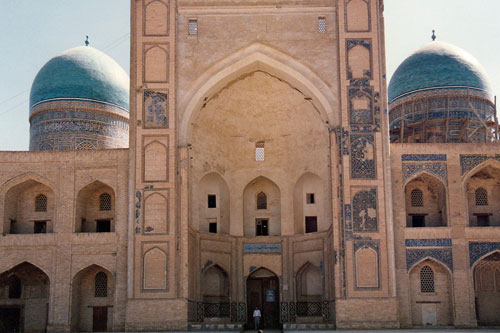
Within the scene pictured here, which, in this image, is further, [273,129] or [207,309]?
Result: [273,129]

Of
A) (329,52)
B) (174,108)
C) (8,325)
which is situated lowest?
(8,325)

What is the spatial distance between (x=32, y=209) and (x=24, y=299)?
241 cm

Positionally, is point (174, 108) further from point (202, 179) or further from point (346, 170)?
point (346, 170)

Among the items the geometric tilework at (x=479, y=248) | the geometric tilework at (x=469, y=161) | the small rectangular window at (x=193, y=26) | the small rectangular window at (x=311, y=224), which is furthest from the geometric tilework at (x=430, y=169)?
the small rectangular window at (x=193, y=26)

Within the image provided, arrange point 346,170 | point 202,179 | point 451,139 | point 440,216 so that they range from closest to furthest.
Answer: point 346,170, point 440,216, point 202,179, point 451,139

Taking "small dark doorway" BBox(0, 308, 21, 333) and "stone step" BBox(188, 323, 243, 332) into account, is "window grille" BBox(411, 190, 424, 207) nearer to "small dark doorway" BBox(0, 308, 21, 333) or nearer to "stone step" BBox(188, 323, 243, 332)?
"stone step" BBox(188, 323, 243, 332)

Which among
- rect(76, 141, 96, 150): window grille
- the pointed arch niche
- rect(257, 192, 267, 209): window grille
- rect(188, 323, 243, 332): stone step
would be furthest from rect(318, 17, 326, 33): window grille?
rect(76, 141, 96, 150): window grille

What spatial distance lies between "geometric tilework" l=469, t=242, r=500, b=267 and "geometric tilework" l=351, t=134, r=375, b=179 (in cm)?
311

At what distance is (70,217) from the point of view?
688 inches

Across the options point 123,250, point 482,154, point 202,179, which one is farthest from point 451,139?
point 123,250

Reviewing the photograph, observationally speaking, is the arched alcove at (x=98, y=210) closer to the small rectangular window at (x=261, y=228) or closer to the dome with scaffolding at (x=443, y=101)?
the small rectangular window at (x=261, y=228)

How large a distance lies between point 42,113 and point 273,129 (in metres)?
8.10

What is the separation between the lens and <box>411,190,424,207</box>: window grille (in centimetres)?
1842

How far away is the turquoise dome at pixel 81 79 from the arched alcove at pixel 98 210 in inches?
211
